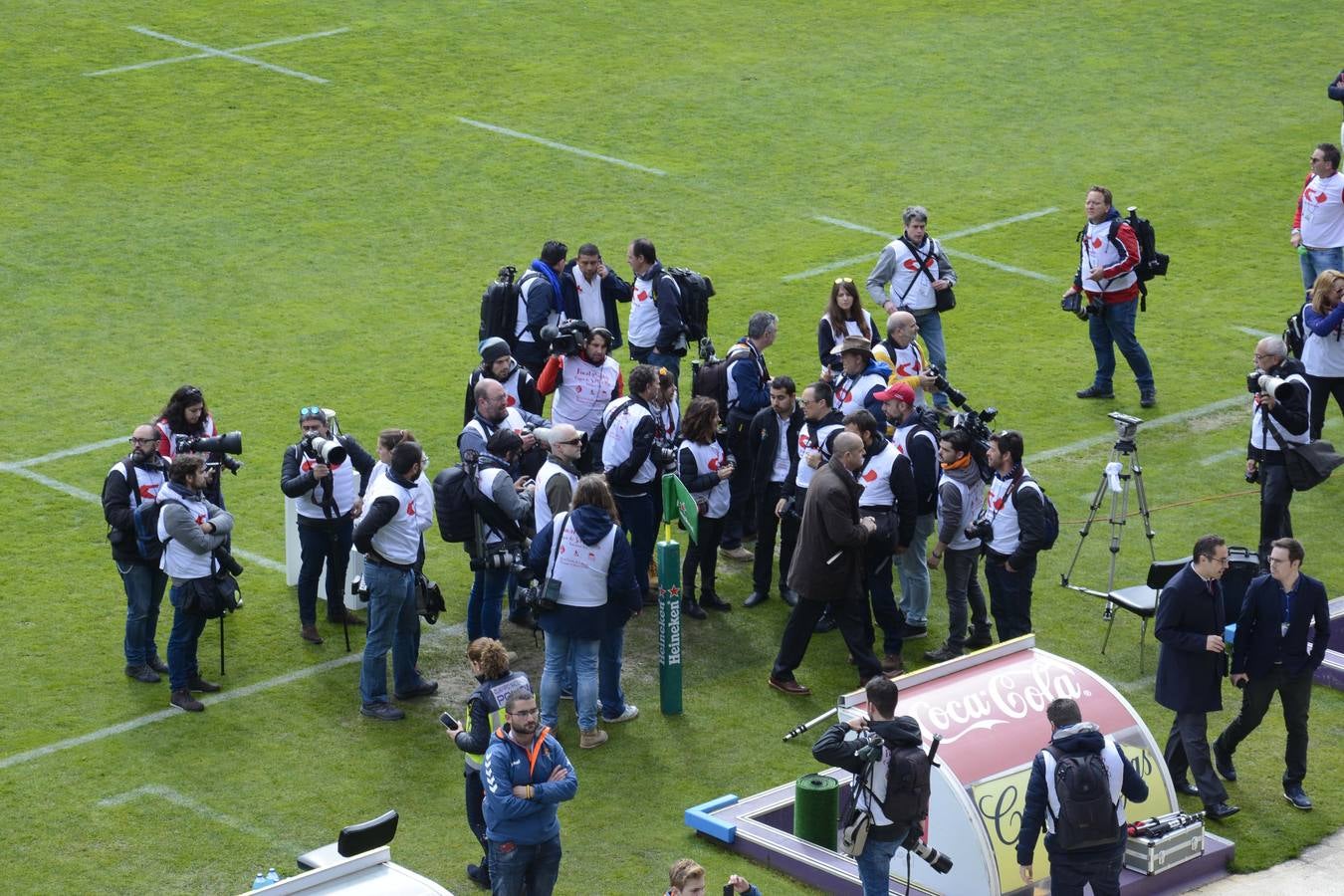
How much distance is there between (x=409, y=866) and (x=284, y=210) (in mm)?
15002

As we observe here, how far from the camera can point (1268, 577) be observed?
11.8 metres

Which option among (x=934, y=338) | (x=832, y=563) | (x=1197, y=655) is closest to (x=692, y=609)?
(x=832, y=563)

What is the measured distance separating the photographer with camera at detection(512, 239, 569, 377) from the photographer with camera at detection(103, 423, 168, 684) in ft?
14.3

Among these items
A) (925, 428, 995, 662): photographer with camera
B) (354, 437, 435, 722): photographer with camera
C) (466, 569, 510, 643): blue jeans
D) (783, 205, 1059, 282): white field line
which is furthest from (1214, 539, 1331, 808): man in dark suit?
(783, 205, 1059, 282): white field line

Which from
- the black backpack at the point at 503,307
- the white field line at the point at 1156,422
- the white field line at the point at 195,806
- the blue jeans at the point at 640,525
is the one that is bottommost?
the white field line at the point at 195,806

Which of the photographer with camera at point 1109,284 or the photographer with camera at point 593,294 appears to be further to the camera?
the photographer with camera at point 1109,284

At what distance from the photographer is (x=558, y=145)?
27641 mm

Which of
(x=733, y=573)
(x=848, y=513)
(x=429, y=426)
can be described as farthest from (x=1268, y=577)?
(x=429, y=426)

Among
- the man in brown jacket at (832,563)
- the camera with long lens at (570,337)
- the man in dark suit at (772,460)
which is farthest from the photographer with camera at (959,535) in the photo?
the camera with long lens at (570,337)

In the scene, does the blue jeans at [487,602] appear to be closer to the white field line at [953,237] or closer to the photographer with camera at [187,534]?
the photographer with camera at [187,534]

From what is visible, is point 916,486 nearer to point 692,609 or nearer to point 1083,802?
point 692,609

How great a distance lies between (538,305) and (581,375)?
1610 mm

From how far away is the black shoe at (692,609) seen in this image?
14.8 metres

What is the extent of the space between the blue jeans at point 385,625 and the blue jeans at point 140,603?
1.56m
